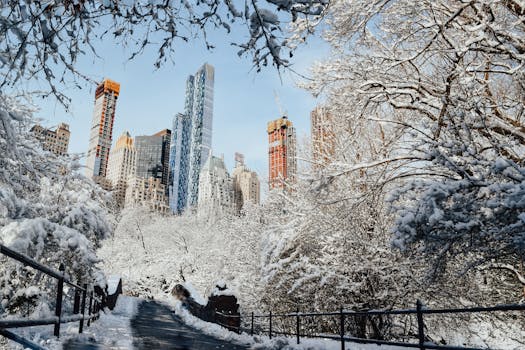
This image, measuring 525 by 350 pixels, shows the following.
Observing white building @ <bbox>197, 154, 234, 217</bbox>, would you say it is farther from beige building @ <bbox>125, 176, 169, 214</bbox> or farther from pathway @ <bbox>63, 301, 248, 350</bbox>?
pathway @ <bbox>63, 301, 248, 350</bbox>

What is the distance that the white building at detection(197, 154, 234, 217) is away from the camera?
2182 inches

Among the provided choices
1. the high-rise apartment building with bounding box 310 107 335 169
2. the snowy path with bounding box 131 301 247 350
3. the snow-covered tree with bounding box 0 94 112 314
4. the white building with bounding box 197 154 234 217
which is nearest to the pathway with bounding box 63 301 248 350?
the snowy path with bounding box 131 301 247 350

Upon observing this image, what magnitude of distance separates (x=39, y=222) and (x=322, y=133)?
984cm

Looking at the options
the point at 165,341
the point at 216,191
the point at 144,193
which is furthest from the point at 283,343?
the point at 144,193

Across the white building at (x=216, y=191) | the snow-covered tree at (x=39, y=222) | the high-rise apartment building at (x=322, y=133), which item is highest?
the white building at (x=216, y=191)

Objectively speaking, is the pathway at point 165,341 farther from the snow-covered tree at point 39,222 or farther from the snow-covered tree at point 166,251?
the snow-covered tree at point 166,251

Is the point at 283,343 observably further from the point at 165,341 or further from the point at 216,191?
the point at 216,191

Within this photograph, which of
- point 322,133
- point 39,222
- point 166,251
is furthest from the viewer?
point 166,251

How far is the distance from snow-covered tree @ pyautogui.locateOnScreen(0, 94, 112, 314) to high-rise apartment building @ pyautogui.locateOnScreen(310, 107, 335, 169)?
25.8 feet

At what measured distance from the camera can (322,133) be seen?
14789 millimetres

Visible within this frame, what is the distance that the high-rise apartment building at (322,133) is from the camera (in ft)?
47.0

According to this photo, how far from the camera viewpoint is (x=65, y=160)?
42.1 feet

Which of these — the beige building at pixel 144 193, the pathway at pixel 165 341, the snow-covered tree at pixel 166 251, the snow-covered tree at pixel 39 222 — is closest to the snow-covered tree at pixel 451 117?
the pathway at pixel 165 341

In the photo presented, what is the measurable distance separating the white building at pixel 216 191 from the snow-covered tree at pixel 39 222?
26.6m
